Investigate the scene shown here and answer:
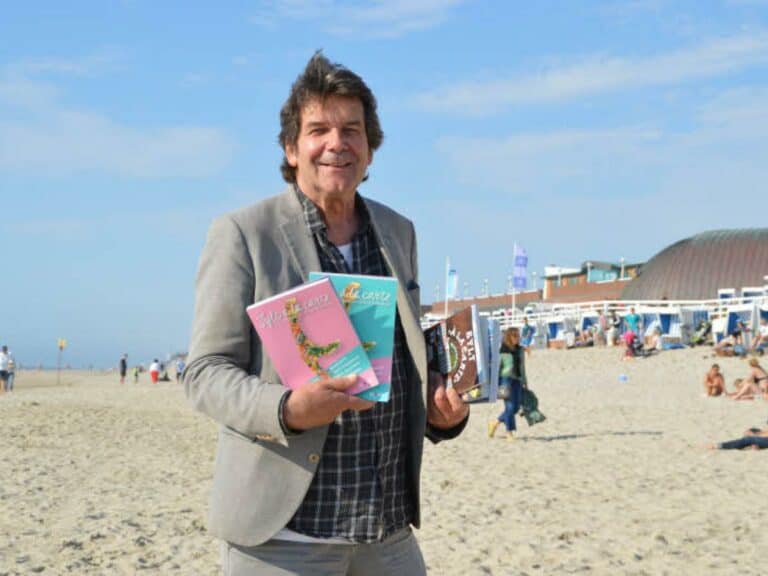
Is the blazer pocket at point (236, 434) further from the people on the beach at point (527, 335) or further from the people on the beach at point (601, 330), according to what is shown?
the people on the beach at point (527, 335)

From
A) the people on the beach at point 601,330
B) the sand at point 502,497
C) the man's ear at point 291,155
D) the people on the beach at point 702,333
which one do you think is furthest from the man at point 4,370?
the man's ear at point 291,155

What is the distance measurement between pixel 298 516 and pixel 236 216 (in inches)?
29.2

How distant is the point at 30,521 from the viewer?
29.5ft

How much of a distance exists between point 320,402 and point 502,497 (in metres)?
8.06

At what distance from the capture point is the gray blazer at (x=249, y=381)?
2.39 m

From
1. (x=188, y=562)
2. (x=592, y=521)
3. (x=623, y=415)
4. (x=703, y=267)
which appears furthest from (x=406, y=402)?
(x=703, y=267)

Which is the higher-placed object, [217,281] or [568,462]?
[217,281]

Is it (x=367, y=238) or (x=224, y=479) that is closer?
(x=224, y=479)

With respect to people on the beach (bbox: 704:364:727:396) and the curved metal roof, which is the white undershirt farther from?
the curved metal roof

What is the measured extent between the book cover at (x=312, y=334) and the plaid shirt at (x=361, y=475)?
0.20m

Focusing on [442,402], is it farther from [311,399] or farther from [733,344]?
[733,344]

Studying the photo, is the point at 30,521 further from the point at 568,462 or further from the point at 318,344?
the point at 318,344

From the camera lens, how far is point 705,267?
209 feet

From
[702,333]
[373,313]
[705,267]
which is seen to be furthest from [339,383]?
[705,267]
